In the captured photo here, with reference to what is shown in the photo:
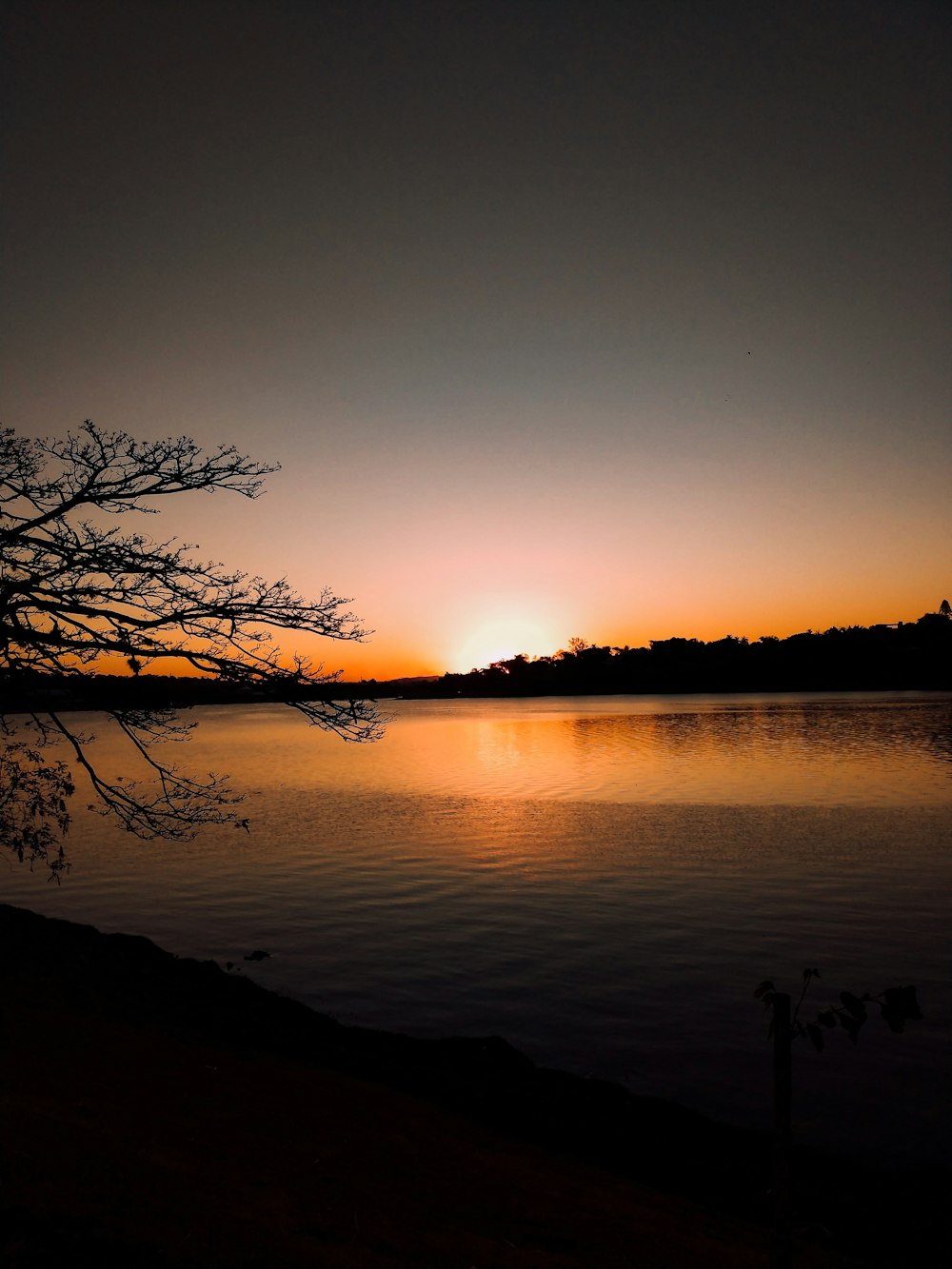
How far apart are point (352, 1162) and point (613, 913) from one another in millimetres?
15016

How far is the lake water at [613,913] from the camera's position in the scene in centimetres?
1397

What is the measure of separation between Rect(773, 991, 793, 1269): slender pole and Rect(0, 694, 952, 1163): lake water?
689cm

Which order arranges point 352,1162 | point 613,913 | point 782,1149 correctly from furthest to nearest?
point 613,913, point 352,1162, point 782,1149

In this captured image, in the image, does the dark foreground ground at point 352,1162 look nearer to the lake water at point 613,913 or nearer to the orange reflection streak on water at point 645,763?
the lake water at point 613,913

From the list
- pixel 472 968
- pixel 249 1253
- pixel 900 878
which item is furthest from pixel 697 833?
pixel 249 1253

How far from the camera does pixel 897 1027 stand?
460 centimetres

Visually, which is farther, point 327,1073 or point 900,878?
point 900,878

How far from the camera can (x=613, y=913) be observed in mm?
23375

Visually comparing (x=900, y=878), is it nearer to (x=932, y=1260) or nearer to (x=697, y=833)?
(x=697, y=833)

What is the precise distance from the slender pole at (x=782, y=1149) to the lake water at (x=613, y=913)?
6892mm

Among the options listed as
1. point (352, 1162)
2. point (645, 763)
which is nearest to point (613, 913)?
point (352, 1162)

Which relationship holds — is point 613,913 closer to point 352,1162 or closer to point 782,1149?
point 352,1162

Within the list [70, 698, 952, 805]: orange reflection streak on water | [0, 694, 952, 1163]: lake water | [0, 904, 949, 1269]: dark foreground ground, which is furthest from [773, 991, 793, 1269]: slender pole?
[70, 698, 952, 805]: orange reflection streak on water

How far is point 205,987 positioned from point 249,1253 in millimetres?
11862
